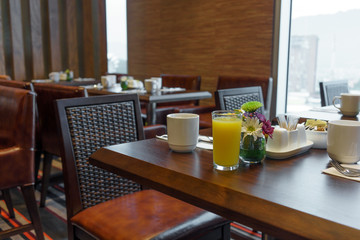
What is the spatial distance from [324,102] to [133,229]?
1739 millimetres

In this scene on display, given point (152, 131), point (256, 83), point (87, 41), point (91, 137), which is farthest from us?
point (87, 41)

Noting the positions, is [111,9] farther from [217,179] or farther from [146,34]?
[217,179]

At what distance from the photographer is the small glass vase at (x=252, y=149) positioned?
3.15 feet

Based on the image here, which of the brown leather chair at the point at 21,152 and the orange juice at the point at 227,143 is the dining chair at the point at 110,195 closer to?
the orange juice at the point at 227,143

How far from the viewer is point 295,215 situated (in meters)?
0.67

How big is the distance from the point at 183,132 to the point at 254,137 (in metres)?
0.21

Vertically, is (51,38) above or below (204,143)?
above

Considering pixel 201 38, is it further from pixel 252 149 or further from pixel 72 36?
pixel 252 149

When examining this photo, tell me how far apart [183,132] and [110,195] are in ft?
2.00

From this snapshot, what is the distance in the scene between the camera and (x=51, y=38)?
570 centimetres

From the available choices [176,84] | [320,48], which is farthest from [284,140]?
[320,48]

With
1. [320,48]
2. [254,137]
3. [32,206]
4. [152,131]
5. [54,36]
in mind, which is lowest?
[32,206]

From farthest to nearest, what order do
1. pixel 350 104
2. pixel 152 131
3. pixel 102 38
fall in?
1. pixel 102 38
2. pixel 152 131
3. pixel 350 104

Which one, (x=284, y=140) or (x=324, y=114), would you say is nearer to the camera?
(x=284, y=140)
